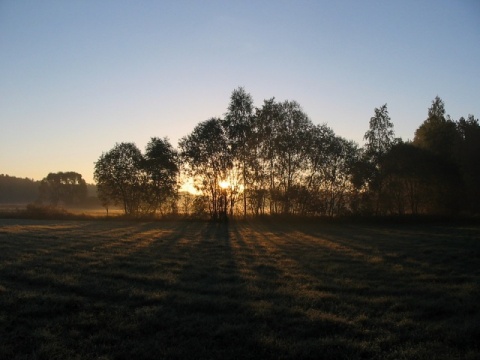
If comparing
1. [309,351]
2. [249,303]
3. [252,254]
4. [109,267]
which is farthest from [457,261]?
[109,267]

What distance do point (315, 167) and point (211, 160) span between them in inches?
686

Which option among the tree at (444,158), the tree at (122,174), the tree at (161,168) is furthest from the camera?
the tree at (122,174)

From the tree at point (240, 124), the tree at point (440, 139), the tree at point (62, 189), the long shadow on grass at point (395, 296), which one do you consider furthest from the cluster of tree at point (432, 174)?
the tree at point (62, 189)

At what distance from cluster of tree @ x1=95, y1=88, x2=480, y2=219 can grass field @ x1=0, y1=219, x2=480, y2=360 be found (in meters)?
42.6

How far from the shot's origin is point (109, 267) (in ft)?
52.9

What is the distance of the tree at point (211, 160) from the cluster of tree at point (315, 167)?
16cm

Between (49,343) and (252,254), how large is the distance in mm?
14730

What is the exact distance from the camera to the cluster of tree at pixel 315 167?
59.9 meters

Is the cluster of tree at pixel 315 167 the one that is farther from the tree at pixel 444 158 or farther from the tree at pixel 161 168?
the tree at pixel 161 168

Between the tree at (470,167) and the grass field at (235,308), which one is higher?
the tree at (470,167)

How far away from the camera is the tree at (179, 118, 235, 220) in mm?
60344

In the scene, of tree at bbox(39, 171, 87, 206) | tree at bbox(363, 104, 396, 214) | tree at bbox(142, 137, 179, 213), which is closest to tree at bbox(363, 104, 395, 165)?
tree at bbox(363, 104, 396, 214)

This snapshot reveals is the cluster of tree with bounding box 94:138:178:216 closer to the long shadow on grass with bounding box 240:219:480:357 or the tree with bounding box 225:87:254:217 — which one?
the tree with bounding box 225:87:254:217

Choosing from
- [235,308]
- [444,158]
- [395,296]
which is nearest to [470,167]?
[444,158]
